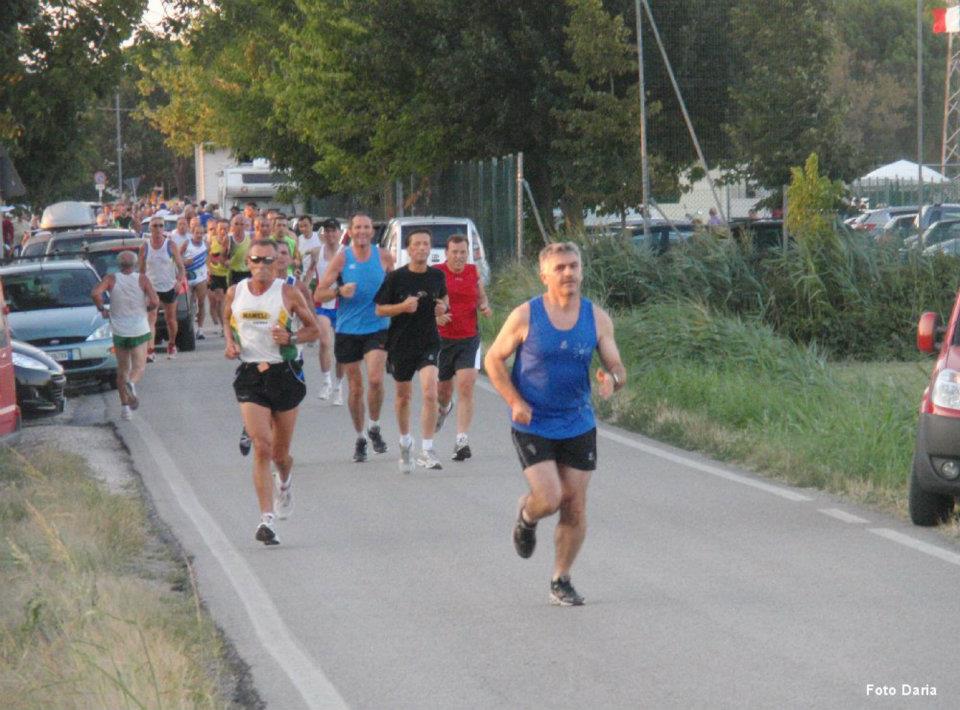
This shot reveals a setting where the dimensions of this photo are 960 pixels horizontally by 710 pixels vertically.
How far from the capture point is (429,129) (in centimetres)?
3753

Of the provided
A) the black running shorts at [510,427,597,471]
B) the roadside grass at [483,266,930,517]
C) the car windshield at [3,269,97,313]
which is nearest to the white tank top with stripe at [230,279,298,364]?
the black running shorts at [510,427,597,471]

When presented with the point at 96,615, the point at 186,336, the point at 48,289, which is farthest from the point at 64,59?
A: the point at 96,615

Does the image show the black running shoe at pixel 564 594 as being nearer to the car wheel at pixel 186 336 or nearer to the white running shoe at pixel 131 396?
the white running shoe at pixel 131 396

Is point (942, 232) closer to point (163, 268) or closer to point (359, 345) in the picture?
point (163, 268)

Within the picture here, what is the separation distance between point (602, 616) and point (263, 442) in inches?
115

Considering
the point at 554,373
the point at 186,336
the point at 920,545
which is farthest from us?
the point at 186,336

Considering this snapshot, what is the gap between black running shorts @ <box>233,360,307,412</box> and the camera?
1019 cm


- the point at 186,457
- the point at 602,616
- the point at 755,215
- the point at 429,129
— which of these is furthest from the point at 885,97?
the point at 602,616

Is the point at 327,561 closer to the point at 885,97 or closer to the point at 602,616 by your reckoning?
the point at 602,616

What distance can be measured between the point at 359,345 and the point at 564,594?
5.78 meters

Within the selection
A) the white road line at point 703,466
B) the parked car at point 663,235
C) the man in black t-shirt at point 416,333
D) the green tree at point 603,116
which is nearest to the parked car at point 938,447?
the white road line at point 703,466

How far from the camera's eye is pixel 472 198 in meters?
35.8

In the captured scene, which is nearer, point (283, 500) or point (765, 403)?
point (283, 500)

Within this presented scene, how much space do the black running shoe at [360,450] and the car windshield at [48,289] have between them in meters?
8.34
